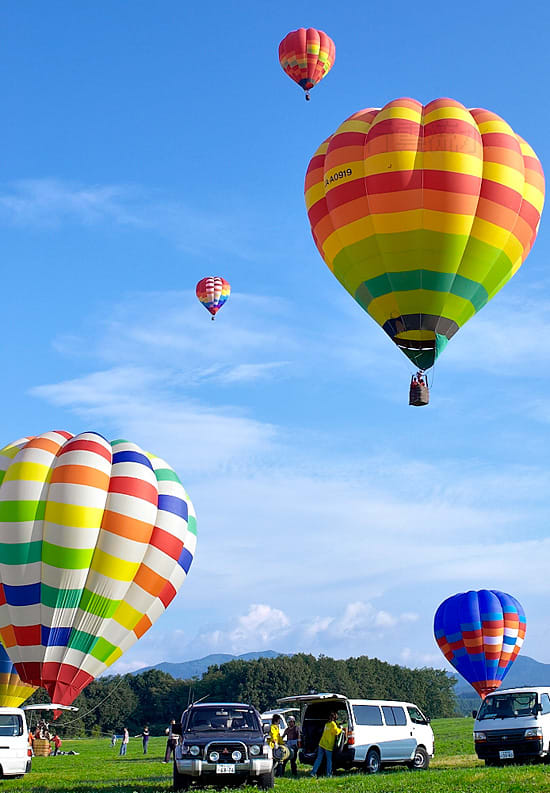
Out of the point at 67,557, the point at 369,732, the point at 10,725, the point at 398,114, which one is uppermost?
the point at 398,114

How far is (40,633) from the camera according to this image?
25750 millimetres

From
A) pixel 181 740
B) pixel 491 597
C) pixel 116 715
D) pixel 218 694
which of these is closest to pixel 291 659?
pixel 218 694

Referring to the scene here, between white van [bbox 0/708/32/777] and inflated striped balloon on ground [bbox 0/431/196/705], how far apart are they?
4520mm

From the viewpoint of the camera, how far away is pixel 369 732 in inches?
834

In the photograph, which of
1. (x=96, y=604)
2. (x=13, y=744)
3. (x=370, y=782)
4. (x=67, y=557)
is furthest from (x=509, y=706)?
(x=67, y=557)

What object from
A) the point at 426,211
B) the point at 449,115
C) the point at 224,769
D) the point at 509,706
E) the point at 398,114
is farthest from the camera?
the point at 398,114

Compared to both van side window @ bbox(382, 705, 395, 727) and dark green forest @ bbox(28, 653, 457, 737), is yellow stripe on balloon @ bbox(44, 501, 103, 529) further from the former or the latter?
dark green forest @ bbox(28, 653, 457, 737)

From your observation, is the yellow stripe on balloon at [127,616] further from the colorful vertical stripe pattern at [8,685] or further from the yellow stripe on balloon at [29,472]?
the colorful vertical stripe pattern at [8,685]

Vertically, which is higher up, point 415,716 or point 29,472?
point 29,472

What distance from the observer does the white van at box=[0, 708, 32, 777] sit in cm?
2044

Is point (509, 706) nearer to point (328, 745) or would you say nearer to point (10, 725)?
point (328, 745)

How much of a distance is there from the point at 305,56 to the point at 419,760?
2596 cm

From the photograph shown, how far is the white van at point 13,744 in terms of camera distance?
67.1 ft

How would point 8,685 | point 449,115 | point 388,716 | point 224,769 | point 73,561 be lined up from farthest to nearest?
1. point 8,685
2. point 449,115
3. point 73,561
4. point 388,716
5. point 224,769
